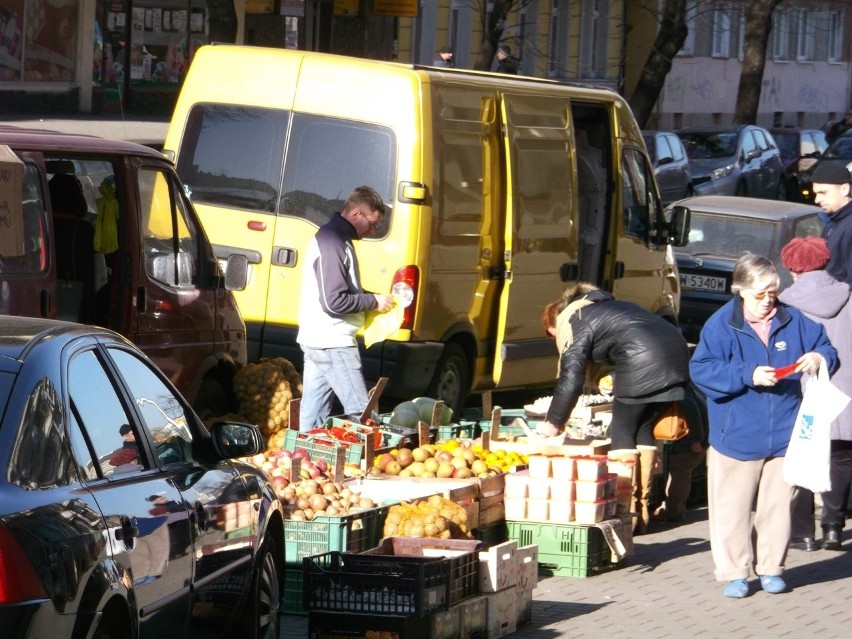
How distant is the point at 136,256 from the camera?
29.2ft

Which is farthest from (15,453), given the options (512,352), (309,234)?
(512,352)

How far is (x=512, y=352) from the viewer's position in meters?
12.2

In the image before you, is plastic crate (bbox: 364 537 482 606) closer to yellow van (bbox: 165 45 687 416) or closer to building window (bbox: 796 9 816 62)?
yellow van (bbox: 165 45 687 416)

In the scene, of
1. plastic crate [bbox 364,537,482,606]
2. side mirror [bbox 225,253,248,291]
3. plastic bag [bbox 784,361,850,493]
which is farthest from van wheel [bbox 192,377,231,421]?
plastic bag [bbox 784,361,850,493]

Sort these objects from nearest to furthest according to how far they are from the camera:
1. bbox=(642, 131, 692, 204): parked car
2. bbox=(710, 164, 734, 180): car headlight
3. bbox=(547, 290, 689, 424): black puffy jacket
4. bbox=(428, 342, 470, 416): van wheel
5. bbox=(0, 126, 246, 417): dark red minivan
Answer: bbox=(0, 126, 246, 417): dark red minivan
bbox=(547, 290, 689, 424): black puffy jacket
bbox=(428, 342, 470, 416): van wheel
bbox=(642, 131, 692, 204): parked car
bbox=(710, 164, 734, 180): car headlight

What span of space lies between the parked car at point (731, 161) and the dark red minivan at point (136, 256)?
818 inches

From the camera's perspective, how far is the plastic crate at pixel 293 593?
24.6 ft

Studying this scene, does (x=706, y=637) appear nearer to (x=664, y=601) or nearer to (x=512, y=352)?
(x=664, y=601)

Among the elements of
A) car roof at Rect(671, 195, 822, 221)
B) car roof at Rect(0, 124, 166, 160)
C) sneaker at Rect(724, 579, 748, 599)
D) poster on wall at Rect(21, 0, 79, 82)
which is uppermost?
poster on wall at Rect(21, 0, 79, 82)

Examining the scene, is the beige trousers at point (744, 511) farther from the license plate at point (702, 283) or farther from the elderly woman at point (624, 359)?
the license plate at point (702, 283)

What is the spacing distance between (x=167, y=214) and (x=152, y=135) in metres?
19.0

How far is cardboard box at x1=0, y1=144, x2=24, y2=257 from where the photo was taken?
7355 mm

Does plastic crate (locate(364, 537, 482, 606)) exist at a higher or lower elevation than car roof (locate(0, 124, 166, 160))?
lower

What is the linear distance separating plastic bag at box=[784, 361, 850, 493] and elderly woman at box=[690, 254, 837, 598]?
99mm
